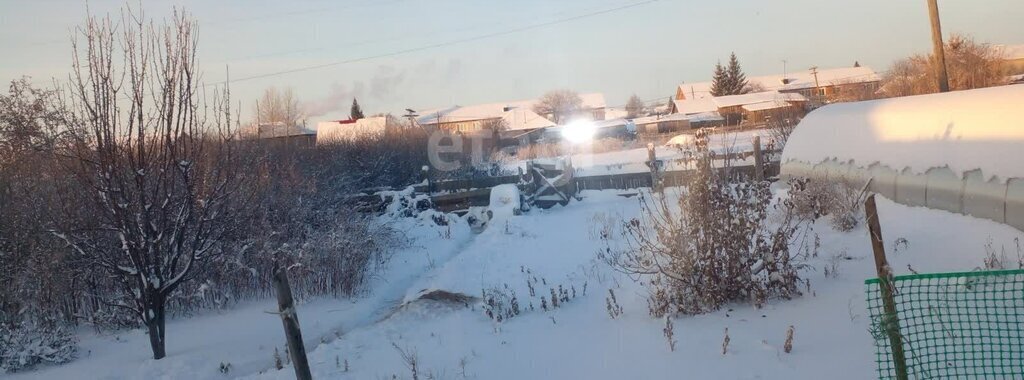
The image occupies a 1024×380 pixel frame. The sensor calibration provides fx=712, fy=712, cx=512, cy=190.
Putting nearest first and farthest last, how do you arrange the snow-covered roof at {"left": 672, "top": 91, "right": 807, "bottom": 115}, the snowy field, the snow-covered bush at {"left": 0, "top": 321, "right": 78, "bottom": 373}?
the snowy field < the snow-covered bush at {"left": 0, "top": 321, "right": 78, "bottom": 373} < the snow-covered roof at {"left": 672, "top": 91, "right": 807, "bottom": 115}

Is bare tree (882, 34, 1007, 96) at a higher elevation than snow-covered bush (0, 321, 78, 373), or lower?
higher

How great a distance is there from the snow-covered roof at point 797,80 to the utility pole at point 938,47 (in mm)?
55244

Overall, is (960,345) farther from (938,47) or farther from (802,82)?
(802,82)

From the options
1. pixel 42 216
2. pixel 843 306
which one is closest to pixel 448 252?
pixel 42 216

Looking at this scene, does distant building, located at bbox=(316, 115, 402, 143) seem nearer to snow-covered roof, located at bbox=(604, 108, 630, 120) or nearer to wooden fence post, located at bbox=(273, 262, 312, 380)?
wooden fence post, located at bbox=(273, 262, 312, 380)

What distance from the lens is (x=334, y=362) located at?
6.43 metres

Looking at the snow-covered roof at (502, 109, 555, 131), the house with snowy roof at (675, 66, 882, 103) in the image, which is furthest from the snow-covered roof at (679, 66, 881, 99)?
the snow-covered roof at (502, 109, 555, 131)

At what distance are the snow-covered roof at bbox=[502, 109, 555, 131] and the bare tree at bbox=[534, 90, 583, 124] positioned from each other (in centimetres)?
1849

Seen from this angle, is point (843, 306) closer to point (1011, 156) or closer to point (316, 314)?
point (1011, 156)

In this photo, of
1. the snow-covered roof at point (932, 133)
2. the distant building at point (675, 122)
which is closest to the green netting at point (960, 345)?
the snow-covered roof at point (932, 133)

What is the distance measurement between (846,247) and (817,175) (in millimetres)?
4552

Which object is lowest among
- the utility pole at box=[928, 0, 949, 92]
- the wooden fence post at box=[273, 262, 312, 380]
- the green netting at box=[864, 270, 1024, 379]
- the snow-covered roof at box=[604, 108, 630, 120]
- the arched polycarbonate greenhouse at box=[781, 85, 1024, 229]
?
the green netting at box=[864, 270, 1024, 379]

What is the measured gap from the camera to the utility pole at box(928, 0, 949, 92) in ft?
55.4

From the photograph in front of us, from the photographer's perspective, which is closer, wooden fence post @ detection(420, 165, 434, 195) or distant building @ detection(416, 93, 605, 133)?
wooden fence post @ detection(420, 165, 434, 195)
